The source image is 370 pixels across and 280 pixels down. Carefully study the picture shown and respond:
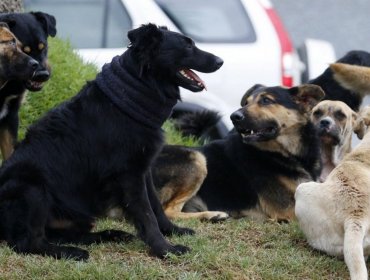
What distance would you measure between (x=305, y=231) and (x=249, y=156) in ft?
5.55

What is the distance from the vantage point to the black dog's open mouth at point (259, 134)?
8125 mm

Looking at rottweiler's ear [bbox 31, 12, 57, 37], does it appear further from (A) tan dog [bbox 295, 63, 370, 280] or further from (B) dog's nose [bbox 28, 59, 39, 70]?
(A) tan dog [bbox 295, 63, 370, 280]

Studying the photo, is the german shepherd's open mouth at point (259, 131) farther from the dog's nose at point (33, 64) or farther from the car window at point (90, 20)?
the car window at point (90, 20)

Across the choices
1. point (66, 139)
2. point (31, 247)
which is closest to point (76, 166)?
point (66, 139)

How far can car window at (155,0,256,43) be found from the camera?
1141 centimetres

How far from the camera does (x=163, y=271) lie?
242 inches

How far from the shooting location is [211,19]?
11625 mm

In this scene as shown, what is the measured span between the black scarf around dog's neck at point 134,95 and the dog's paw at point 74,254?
1.01 meters

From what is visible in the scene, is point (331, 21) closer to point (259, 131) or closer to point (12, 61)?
point (259, 131)

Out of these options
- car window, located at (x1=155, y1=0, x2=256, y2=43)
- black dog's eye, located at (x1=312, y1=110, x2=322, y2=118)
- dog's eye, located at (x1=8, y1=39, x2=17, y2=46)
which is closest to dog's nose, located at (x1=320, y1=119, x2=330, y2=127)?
black dog's eye, located at (x1=312, y1=110, x2=322, y2=118)

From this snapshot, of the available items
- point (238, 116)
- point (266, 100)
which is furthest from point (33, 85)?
point (266, 100)

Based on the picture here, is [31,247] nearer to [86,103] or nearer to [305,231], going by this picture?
[86,103]

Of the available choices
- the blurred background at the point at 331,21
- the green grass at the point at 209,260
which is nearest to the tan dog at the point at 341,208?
the green grass at the point at 209,260

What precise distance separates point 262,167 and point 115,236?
1934 millimetres
